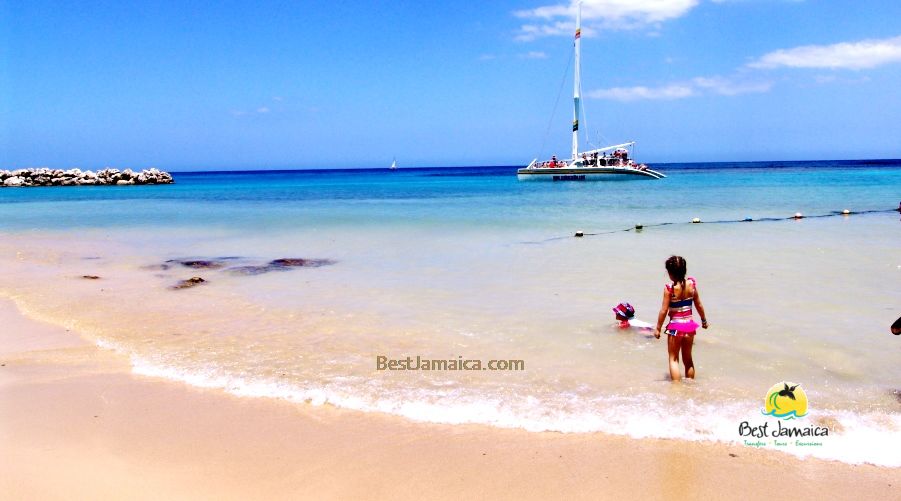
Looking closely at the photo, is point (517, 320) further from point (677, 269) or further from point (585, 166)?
point (585, 166)

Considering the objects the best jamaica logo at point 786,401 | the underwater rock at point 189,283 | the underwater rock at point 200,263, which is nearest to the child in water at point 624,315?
the best jamaica logo at point 786,401

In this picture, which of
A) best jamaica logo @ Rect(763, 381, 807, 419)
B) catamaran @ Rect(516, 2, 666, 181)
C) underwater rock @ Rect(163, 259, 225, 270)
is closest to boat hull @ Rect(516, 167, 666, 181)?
catamaran @ Rect(516, 2, 666, 181)

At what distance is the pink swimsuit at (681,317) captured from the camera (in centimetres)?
516

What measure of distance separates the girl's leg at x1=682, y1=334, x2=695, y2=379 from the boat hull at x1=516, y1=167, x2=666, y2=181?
175 feet

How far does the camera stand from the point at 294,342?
22.2 feet

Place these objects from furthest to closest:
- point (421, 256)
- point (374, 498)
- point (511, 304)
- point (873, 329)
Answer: point (421, 256) < point (511, 304) < point (873, 329) < point (374, 498)

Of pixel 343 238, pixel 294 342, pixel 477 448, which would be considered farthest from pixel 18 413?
pixel 343 238

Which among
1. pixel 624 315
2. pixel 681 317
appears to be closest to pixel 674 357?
pixel 681 317

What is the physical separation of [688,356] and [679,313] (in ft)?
1.35

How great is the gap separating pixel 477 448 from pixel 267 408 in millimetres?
1900

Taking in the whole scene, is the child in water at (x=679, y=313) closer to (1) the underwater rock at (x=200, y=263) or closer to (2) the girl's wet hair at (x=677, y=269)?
(2) the girl's wet hair at (x=677, y=269)

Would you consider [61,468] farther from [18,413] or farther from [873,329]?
[873,329]

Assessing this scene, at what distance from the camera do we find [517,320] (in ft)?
24.8

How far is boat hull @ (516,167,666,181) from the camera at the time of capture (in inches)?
2257
